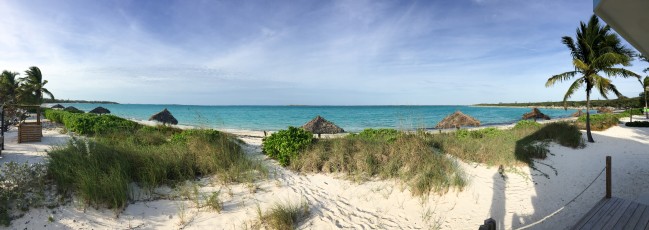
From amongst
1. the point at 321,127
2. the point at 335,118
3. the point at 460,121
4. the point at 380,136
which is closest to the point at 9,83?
the point at 321,127

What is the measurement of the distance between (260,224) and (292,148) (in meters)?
3.44

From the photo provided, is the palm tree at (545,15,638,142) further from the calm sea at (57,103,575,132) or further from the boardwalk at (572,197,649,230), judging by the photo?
the boardwalk at (572,197,649,230)

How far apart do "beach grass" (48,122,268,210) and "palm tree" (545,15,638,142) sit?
49.5ft

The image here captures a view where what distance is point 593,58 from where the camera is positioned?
42.5ft

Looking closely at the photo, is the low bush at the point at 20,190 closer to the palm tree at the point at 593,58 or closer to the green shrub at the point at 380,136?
the green shrub at the point at 380,136

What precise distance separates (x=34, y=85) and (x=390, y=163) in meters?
46.0

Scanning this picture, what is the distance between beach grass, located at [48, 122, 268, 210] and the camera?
4715mm

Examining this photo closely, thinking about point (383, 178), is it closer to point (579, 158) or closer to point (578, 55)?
point (579, 158)

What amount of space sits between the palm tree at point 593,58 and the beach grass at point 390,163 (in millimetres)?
10485

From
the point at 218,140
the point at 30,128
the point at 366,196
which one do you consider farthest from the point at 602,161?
the point at 30,128

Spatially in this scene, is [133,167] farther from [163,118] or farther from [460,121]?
[460,121]

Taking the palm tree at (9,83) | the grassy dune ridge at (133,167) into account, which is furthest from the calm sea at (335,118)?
the palm tree at (9,83)

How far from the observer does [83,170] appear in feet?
16.3

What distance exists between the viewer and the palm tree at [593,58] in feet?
41.7
